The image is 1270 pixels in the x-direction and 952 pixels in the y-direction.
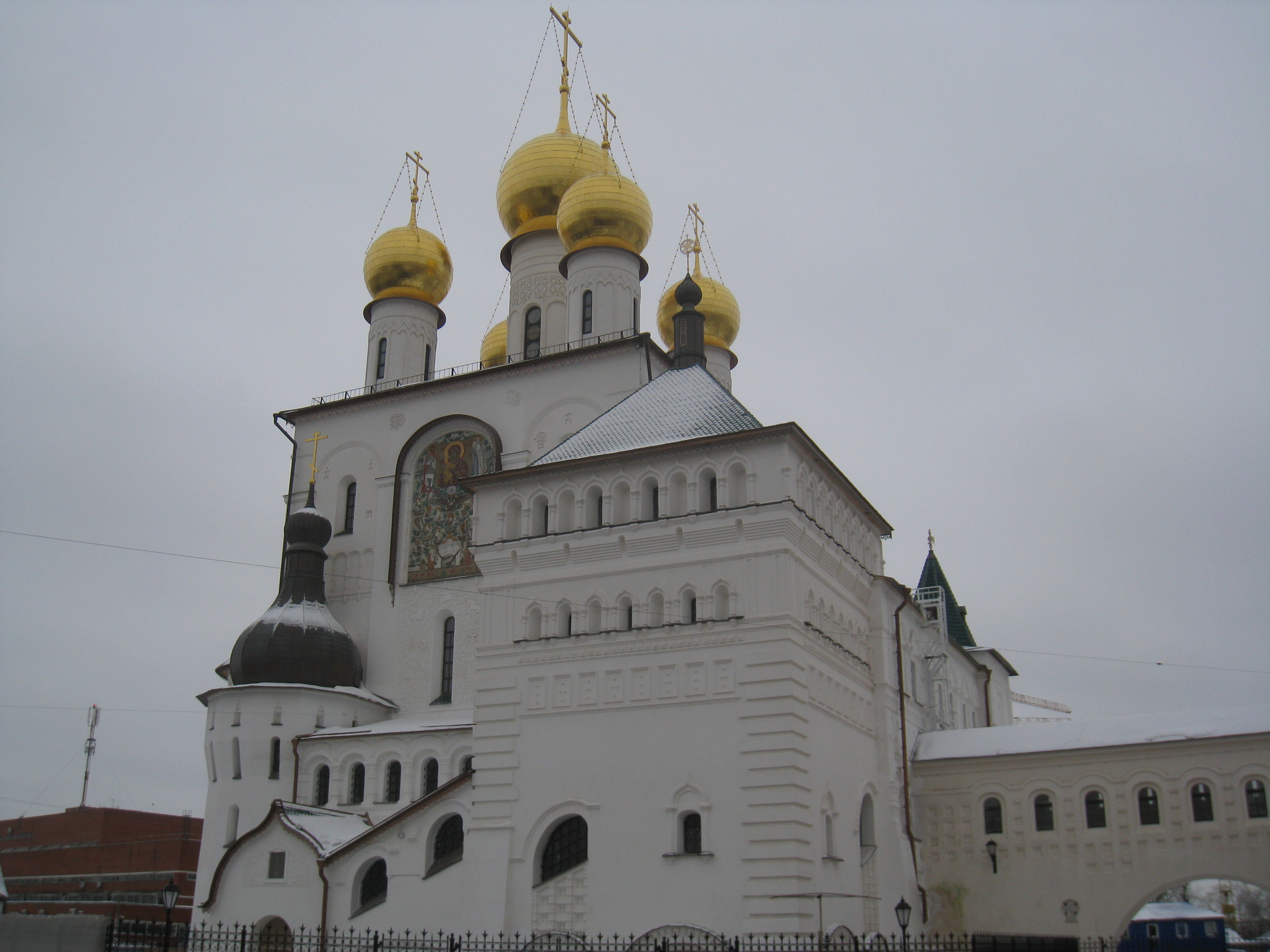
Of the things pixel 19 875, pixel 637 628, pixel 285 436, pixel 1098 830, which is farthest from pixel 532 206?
pixel 19 875

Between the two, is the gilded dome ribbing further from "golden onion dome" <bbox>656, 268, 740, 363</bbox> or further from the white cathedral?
the white cathedral

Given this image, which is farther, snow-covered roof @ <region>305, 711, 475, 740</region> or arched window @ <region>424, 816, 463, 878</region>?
snow-covered roof @ <region>305, 711, 475, 740</region>

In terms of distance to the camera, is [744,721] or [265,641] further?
[265,641]

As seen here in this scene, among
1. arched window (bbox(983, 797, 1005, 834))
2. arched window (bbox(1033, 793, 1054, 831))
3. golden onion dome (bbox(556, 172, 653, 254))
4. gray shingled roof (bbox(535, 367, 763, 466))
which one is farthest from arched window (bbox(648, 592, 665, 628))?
golden onion dome (bbox(556, 172, 653, 254))

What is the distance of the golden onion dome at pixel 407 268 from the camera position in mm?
30906

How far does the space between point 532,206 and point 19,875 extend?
962 inches

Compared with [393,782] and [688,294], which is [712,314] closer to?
[688,294]

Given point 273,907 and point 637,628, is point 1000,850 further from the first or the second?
point 273,907

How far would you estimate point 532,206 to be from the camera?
30.2 metres

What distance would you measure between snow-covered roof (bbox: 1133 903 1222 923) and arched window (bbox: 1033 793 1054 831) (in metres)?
14.7

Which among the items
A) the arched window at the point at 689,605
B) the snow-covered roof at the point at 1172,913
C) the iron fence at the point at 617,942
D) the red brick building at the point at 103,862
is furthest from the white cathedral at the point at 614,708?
the snow-covered roof at the point at 1172,913

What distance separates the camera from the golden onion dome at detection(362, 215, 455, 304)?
30.9m

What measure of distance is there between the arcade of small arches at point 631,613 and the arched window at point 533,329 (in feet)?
36.8

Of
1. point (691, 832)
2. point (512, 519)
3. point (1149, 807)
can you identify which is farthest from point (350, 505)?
point (1149, 807)
